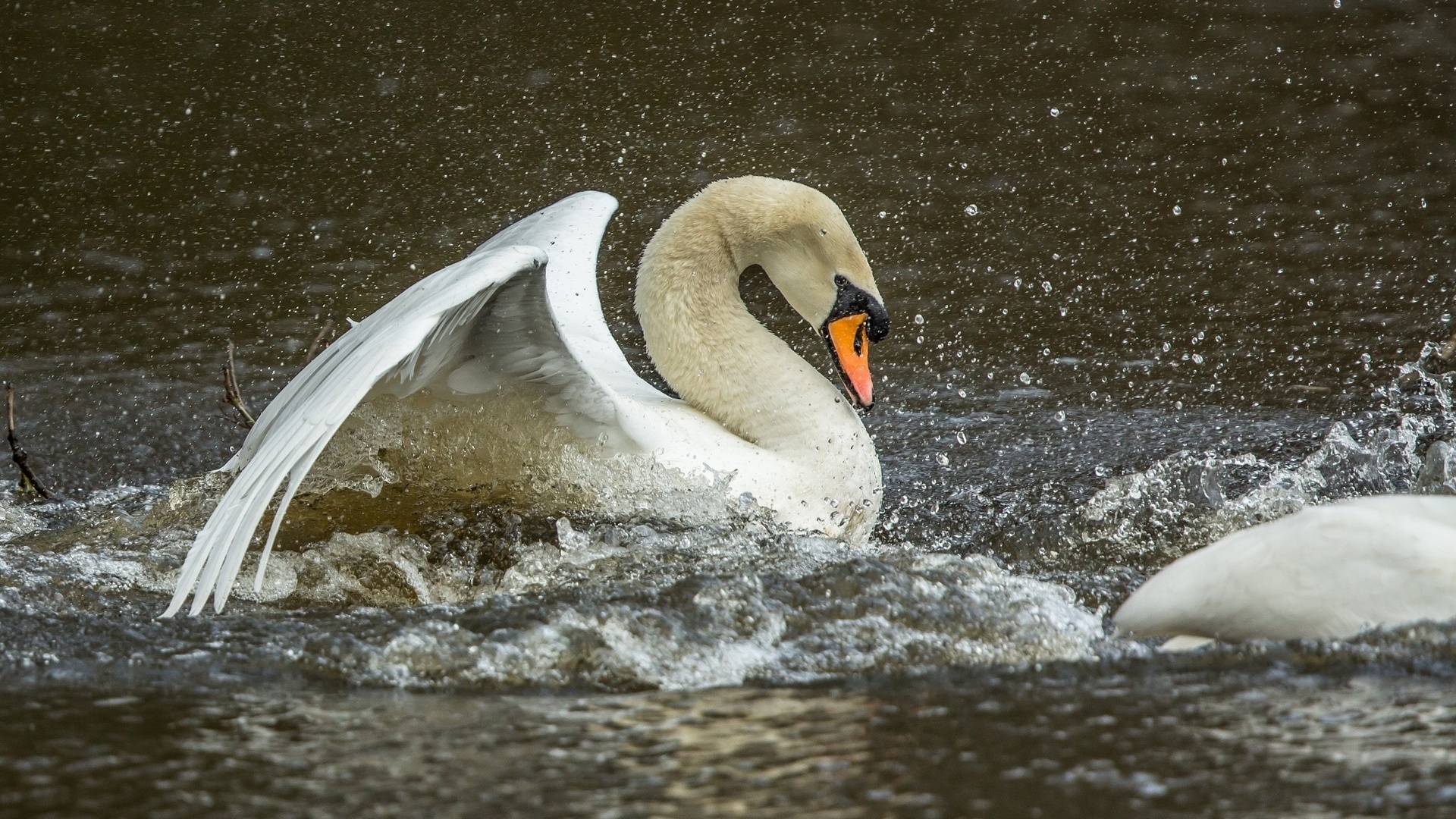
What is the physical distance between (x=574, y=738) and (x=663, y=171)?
566 cm

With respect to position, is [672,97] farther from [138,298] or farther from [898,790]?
[898,790]

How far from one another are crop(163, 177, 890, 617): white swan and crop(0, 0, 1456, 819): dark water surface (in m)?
0.21

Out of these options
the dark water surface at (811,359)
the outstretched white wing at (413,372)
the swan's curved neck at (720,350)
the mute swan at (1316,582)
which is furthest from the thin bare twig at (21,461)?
the mute swan at (1316,582)

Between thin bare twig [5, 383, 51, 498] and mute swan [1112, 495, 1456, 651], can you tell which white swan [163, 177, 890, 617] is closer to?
thin bare twig [5, 383, 51, 498]

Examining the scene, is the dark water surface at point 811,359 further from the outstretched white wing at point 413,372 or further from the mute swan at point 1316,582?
the outstretched white wing at point 413,372

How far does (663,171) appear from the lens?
313 inches

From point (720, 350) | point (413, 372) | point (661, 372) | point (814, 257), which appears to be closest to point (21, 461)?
point (413, 372)

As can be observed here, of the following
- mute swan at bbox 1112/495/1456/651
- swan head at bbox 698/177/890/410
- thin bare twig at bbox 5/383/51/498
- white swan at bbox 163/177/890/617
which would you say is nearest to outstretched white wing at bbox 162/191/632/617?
white swan at bbox 163/177/890/617

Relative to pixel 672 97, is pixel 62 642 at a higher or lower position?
lower

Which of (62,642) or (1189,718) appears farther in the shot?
(62,642)

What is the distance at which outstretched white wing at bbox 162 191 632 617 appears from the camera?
3309mm

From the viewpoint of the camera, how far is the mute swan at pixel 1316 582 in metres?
2.92

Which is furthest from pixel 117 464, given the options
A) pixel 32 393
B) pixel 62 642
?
pixel 62 642

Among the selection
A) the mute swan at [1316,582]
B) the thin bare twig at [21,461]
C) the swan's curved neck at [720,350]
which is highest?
the swan's curved neck at [720,350]
